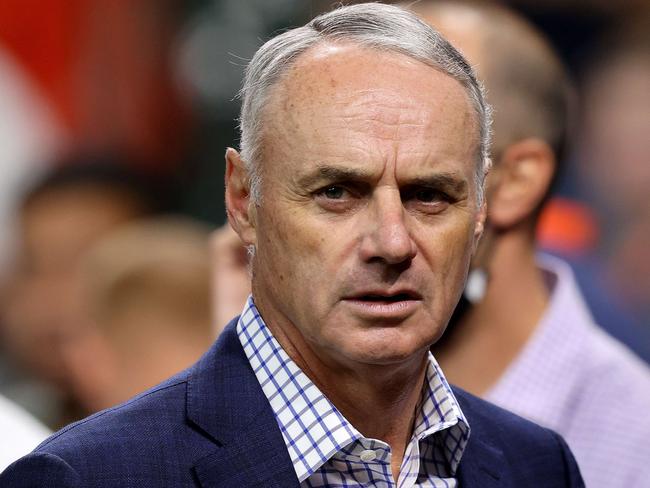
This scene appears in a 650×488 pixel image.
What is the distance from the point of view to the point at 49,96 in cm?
762

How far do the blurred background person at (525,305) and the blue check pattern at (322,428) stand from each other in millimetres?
1352

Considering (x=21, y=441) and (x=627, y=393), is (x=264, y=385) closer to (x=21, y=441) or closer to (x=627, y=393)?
(x=21, y=441)

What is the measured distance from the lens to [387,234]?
232 cm

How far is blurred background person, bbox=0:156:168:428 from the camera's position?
269 inches

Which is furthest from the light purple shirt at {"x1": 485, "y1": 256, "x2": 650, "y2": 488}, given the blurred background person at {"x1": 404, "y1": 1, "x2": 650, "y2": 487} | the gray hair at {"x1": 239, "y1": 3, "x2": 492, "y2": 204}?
the gray hair at {"x1": 239, "y1": 3, "x2": 492, "y2": 204}

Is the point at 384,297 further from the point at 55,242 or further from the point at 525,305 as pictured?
the point at 55,242

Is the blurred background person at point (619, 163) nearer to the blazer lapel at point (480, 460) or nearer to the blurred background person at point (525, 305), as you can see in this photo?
the blurred background person at point (525, 305)

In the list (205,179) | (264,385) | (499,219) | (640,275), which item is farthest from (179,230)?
(264,385)

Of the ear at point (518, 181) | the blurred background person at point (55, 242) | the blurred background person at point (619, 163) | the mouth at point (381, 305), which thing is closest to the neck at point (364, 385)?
the mouth at point (381, 305)

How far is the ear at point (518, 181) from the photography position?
402 centimetres

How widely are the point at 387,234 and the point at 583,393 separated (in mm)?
1877

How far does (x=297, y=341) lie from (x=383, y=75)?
0.51m

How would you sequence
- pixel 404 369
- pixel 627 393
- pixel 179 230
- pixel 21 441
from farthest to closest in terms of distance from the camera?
pixel 179 230 → pixel 627 393 → pixel 21 441 → pixel 404 369

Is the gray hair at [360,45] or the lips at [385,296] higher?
the gray hair at [360,45]
